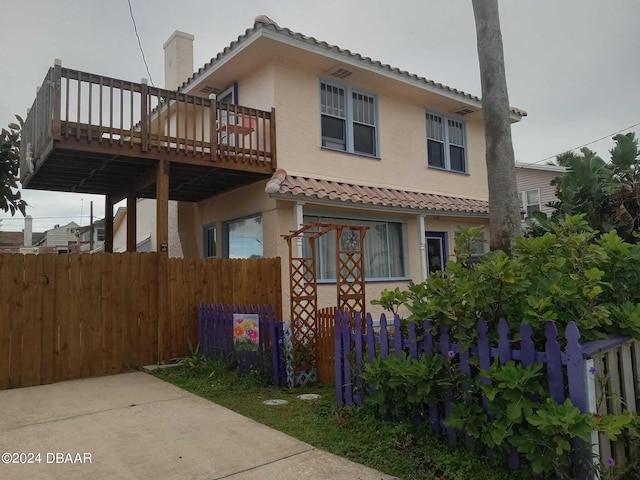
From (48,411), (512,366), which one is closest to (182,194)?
(48,411)

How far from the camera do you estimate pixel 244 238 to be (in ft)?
34.4

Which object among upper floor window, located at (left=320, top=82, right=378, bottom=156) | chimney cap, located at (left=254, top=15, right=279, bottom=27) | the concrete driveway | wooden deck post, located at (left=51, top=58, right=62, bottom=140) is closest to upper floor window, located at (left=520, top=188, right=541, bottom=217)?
upper floor window, located at (left=320, top=82, right=378, bottom=156)

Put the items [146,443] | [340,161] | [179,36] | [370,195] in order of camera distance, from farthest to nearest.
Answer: [179,36] → [340,161] → [370,195] → [146,443]

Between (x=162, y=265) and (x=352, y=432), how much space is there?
500 centimetres

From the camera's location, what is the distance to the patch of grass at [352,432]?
3.62 meters

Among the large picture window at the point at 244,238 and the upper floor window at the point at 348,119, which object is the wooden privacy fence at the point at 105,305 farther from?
the upper floor window at the point at 348,119

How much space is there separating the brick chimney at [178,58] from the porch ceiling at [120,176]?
166 inches

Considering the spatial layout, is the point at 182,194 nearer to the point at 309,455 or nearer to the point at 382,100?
the point at 382,100

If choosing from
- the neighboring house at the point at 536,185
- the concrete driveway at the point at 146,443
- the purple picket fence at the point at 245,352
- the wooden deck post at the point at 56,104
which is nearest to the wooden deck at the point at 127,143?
the wooden deck post at the point at 56,104

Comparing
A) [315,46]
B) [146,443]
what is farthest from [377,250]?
[146,443]

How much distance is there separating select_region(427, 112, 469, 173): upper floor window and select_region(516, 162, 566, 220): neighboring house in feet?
31.1

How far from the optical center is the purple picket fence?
6551 mm

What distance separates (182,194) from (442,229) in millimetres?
6885

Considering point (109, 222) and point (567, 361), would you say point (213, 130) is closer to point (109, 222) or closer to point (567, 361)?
point (109, 222)
